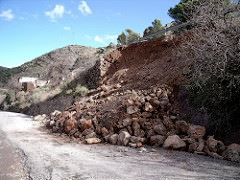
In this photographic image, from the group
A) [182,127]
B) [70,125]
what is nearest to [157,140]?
[182,127]

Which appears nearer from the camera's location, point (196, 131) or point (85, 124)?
point (196, 131)

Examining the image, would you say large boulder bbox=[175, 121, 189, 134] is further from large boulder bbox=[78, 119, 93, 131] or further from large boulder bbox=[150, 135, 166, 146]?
large boulder bbox=[78, 119, 93, 131]

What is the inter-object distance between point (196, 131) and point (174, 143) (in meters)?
0.91

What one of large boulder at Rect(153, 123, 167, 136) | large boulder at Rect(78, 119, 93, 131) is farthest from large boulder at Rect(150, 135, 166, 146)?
large boulder at Rect(78, 119, 93, 131)

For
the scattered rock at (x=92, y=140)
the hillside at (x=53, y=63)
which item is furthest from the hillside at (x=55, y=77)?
the scattered rock at (x=92, y=140)

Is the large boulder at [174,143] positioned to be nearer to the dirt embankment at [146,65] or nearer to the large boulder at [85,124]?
the large boulder at [85,124]

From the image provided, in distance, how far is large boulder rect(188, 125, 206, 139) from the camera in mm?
11160

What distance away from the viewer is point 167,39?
64.2 ft

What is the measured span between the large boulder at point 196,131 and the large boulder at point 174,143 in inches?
20.8

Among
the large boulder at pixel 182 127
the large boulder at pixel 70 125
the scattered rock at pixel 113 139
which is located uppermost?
the large boulder at pixel 182 127

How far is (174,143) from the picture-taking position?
428 inches

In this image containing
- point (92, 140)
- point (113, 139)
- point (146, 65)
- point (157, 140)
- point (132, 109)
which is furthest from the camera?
point (146, 65)

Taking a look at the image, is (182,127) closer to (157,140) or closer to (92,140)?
(157,140)

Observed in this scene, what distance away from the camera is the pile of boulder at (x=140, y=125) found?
1073cm
